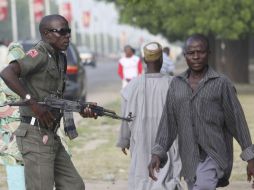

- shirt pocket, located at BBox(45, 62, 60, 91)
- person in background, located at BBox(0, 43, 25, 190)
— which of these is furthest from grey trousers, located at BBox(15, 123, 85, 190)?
person in background, located at BBox(0, 43, 25, 190)

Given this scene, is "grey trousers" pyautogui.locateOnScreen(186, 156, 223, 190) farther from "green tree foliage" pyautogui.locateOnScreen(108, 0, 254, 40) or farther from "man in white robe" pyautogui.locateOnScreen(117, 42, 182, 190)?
"green tree foliage" pyautogui.locateOnScreen(108, 0, 254, 40)

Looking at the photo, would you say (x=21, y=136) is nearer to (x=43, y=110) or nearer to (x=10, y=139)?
(x=43, y=110)

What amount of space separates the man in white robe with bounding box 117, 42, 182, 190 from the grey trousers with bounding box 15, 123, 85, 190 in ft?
6.14

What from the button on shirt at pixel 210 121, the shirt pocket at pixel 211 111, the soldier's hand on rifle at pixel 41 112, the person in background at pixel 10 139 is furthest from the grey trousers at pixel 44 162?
the person in background at pixel 10 139

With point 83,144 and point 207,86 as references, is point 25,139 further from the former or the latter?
point 83,144

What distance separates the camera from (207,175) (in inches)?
229

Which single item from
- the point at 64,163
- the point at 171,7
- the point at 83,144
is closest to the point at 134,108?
the point at 64,163

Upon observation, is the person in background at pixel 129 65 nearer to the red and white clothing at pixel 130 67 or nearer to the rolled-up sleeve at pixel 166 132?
the red and white clothing at pixel 130 67

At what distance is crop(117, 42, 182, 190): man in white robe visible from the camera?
789 cm

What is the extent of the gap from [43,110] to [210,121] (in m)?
1.08

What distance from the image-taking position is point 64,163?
20.0 ft

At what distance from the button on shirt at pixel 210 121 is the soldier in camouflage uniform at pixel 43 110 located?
2.03 ft

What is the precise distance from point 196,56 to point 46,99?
103cm

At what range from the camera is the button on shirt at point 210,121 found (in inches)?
229
